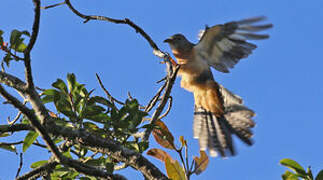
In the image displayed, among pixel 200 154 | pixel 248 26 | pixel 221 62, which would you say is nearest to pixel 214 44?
pixel 221 62

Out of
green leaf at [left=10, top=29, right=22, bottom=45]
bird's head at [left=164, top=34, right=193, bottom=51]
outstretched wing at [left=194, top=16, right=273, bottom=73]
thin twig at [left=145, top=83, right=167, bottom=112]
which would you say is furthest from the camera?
bird's head at [left=164, top=34, right=193, bottom=51]

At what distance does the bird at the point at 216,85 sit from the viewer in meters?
4.30

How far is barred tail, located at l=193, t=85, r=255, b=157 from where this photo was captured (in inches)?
167

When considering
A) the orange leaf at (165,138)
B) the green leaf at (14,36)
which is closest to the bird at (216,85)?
the orange leaf at (165,138)

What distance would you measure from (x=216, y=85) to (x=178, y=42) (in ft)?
2.66

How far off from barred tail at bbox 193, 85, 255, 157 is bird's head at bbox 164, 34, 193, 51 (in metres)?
0.71

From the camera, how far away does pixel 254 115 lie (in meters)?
4.44

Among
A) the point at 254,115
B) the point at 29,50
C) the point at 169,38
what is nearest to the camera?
the point at 29,50

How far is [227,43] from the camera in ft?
14.9

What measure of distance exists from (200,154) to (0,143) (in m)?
1.77

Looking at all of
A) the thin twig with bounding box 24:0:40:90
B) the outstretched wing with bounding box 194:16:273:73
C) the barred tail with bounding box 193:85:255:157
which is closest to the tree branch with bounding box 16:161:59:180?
the thin twig with bounding box 24:0:40:90

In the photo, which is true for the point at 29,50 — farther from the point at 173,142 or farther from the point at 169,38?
the point at 169,38

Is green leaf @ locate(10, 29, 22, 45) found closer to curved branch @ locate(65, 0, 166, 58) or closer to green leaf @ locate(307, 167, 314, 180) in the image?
curved branch @ locate(65, 0, 166, 58)

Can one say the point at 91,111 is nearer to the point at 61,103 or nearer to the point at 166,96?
the point at 61,103
